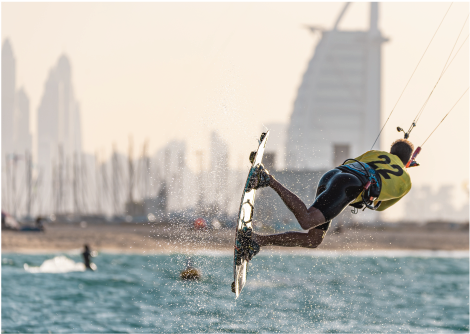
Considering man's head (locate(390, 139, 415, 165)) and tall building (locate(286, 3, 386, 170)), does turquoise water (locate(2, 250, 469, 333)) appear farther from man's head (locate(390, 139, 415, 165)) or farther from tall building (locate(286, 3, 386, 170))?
tall building (locate(286, 3, 386, 170))

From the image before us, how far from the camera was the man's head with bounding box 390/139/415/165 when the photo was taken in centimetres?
768

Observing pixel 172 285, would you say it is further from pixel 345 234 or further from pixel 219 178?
pixel 345 234

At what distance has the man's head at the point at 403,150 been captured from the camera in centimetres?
768

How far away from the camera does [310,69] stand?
120m

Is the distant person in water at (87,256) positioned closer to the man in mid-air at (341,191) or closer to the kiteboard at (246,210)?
the kiteboard at (246,210)

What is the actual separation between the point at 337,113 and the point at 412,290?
8843 centimetres

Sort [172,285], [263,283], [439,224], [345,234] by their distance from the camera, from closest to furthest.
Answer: [172,285] < [263,283] < [345,234] < [439,224]

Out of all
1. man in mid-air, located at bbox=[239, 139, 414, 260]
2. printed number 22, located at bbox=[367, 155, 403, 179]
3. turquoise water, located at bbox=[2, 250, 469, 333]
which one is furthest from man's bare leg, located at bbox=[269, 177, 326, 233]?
turquoise water, located at bbox=[2, 250, 469, 333]

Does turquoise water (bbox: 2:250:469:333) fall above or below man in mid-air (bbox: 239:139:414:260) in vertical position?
below

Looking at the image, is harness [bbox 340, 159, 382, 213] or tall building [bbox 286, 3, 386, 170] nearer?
harness [bbox 340, 159, 382, 213]

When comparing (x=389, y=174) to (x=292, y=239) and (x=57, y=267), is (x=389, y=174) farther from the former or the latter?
(x=57, y=267)

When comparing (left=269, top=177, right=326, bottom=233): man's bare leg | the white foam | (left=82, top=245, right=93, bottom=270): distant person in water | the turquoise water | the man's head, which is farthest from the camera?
the white foam

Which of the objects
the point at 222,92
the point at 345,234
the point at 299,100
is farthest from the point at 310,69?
the point at 222,92

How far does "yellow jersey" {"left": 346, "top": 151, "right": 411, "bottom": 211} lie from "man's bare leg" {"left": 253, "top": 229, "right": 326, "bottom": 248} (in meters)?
0.61
